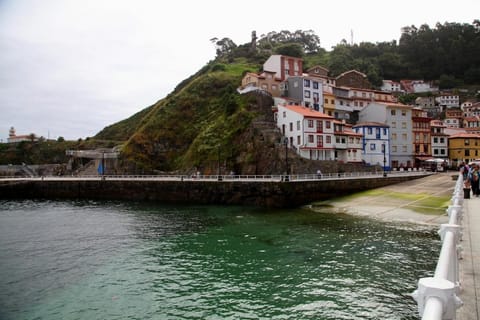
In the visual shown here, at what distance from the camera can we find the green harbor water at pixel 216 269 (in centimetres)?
1366

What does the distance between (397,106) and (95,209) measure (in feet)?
206

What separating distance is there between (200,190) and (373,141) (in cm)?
3756

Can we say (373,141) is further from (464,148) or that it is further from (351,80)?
(351,80)

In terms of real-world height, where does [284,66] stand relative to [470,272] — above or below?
above

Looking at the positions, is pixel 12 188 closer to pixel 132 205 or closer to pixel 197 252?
pixel 132 205

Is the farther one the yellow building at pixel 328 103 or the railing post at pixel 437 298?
the yellow building at pixel 328 103

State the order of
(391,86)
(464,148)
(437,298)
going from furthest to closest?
(391,86) < (464,148) < (437,298)

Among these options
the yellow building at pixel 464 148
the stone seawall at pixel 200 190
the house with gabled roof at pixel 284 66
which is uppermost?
the house with gabled roof at pixel 284 66

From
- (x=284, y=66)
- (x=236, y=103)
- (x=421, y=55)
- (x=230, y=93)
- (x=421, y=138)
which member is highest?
(x=421, y=55)

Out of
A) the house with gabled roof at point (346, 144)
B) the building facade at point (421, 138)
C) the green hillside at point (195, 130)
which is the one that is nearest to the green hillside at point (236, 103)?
the green hillside at point (195, 130)

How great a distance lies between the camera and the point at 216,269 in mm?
18469

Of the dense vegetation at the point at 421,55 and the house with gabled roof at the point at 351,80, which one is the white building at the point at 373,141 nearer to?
the house with gabled roof at the point at 351,80

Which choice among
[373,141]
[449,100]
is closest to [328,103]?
[373,141]

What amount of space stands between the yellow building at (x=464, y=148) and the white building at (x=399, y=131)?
40.9 feet
